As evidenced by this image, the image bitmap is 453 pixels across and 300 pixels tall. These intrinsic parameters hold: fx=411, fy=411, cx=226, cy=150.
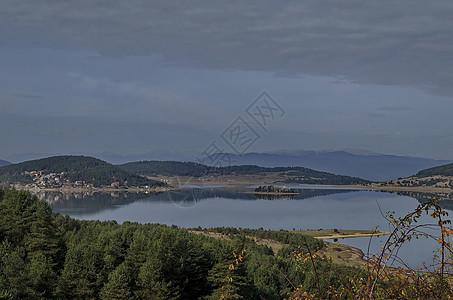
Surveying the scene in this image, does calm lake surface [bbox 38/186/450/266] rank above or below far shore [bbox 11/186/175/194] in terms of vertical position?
below

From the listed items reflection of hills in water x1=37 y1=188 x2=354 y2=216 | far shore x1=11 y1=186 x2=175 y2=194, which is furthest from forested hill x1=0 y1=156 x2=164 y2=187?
reflection of hills in water x1=37 y1=188 x2=354 y2=216

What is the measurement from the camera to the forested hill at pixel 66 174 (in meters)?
88.1

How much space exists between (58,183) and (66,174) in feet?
27.5

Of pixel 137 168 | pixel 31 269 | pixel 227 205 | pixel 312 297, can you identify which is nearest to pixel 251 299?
pixel 31 269

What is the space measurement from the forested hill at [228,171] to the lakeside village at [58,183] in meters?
22.5

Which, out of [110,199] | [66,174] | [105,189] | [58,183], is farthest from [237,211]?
[66,174]

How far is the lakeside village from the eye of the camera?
83875 mm

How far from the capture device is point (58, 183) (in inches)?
3433

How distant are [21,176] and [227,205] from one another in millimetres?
52474

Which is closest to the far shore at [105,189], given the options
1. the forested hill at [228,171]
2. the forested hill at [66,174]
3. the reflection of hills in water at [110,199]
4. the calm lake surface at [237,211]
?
the forested hill at [66,174]

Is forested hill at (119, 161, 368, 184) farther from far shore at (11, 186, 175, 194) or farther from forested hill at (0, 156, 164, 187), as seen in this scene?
far shore at (11, 186, 175, 194)

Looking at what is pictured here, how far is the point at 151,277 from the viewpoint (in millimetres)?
13367

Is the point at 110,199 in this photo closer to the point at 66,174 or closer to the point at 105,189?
the point at 105,189

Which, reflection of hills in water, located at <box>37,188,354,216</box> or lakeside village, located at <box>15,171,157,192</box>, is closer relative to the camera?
reflection of hills in water, located at <box>37,188,354,216</box>
